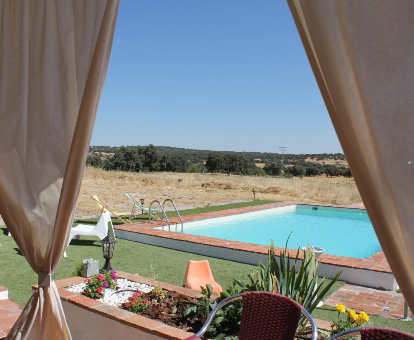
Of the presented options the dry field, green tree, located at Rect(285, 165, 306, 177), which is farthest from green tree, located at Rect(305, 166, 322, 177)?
the dry field

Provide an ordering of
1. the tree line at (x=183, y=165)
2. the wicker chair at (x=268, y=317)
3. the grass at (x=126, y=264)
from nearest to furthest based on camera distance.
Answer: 1. the wicker chair at (x=268, y=317)
2. the grass at (x=126, y=264)
3. the tree line at (x=183, y=165)

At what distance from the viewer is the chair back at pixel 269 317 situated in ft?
6.56

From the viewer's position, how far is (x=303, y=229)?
37.9ft

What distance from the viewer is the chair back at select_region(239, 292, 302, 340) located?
2.00 metres

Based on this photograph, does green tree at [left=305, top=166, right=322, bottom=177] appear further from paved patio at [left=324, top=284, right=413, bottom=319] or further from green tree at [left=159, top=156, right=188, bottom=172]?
paved patio at [left=324, top=284, right=413, bottom=319]

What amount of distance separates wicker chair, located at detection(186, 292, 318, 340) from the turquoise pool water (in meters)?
6.53

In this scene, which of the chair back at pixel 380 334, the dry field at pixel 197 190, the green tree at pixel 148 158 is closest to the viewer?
the chair back at pixel 380 334

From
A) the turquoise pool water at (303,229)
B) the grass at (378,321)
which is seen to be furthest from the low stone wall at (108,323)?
the turquoise pool water at (303,229)

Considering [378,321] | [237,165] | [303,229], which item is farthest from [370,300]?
[237,165]

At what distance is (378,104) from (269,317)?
51.9 inches

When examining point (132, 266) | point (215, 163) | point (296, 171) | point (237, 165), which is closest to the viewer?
point (132, 266)

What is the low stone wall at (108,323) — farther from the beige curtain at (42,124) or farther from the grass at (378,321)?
the grass at (378,321)

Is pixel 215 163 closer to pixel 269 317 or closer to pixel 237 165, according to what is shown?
pixel 237 165

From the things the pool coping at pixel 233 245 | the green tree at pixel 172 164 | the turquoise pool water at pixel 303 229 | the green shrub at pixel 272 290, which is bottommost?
the turquoise pool water at pixel 303 229
